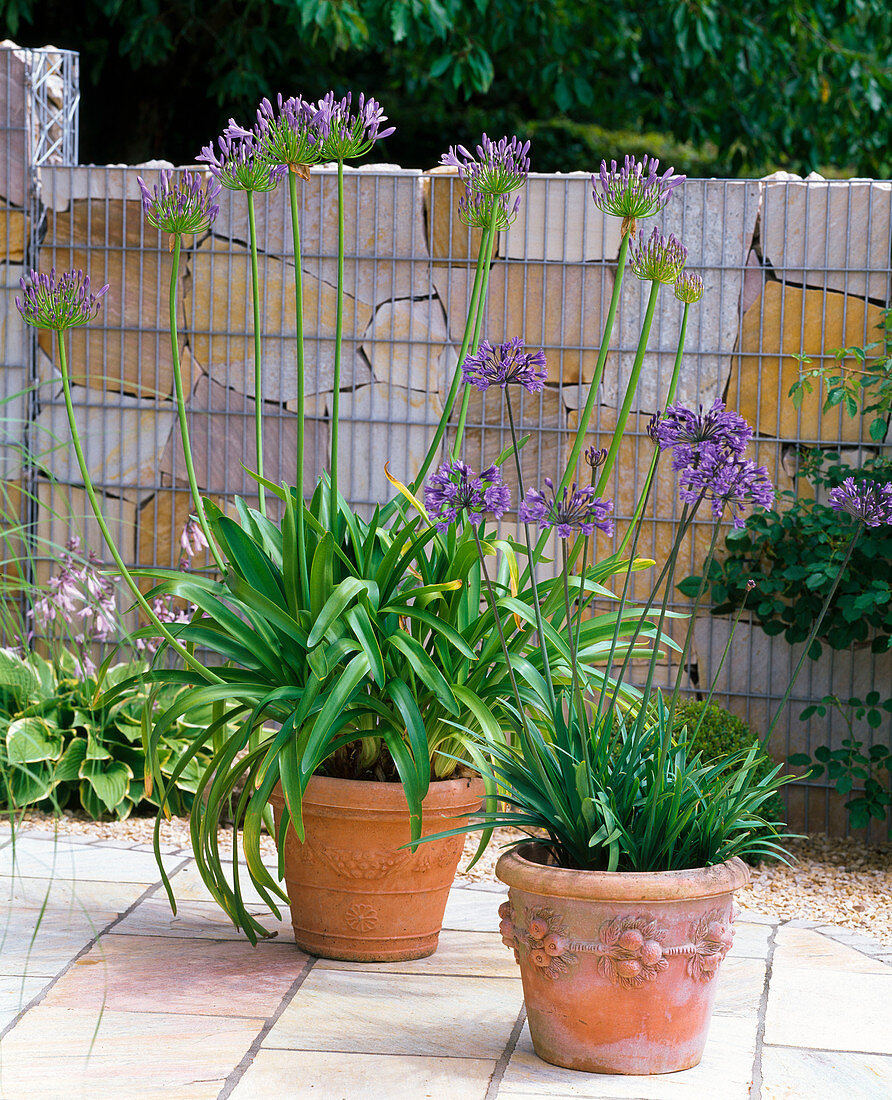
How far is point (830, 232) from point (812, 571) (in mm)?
1097

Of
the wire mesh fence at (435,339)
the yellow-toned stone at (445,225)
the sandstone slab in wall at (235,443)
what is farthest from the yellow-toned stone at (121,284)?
the yellow-toned stone at (445,225)

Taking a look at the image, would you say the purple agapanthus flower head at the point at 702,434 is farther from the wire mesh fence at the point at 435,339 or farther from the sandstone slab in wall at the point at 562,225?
the sandstone slab in wall at the point at 562,225

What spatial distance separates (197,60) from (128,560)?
3927 millimetres

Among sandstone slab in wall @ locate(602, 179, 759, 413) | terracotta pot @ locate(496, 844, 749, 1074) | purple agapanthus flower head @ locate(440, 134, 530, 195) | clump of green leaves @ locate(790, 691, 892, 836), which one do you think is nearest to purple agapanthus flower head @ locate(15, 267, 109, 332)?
purple agapanthus flower head @ locate(440, 134, 530, 195)

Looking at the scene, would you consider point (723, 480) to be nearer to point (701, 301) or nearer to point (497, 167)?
point (497, 167)

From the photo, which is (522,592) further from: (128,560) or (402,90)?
(402,90)

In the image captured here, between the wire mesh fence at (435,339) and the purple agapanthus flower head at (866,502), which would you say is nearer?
the purple agapanthus flower head at (866,502)

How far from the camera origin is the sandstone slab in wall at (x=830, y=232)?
374cm

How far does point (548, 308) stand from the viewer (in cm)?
402

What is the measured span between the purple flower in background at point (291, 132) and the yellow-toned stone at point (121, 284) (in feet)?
6.40

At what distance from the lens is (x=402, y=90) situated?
871 cm

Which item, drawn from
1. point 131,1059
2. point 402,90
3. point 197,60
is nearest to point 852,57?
point 402,90

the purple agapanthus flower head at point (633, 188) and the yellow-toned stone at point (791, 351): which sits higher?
the purple agapanthus flower head at point (633, 188)

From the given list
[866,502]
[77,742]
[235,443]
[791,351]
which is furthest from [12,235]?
[866,502]
